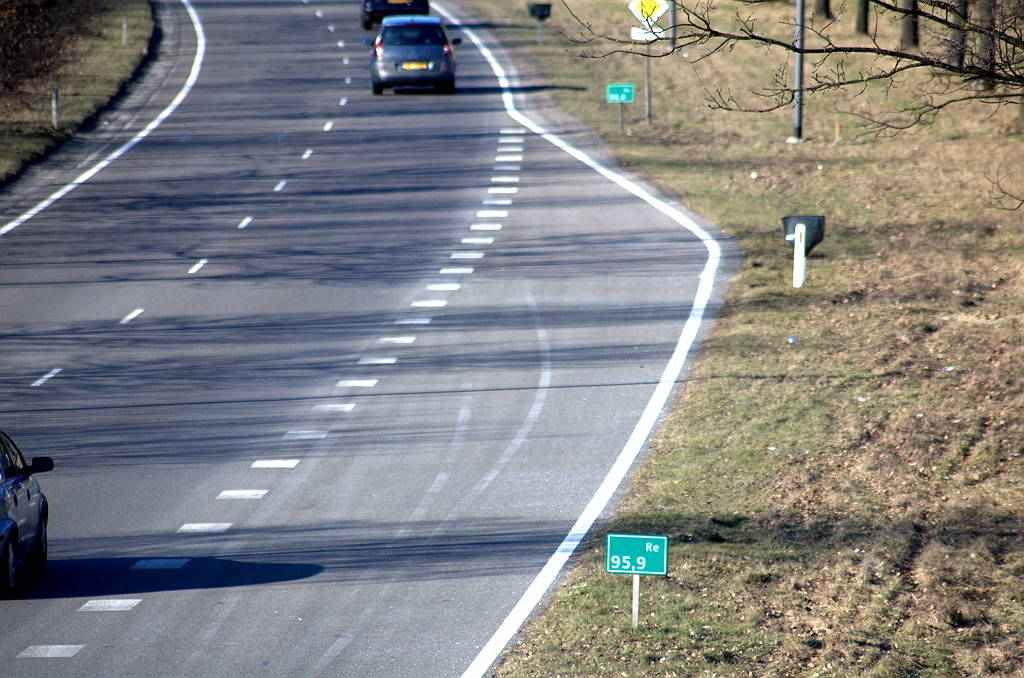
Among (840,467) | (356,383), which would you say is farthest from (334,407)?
(840,467)

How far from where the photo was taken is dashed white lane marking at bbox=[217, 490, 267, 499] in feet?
39.9

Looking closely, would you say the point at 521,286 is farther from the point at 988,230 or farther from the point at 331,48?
the point at 331,48

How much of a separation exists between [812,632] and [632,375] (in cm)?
746

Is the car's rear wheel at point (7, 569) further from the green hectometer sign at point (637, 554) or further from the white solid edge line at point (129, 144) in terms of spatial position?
the white solid edge line at point (129, 144)

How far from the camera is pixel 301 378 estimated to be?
1623cm

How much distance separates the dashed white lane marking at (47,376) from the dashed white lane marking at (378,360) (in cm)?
396

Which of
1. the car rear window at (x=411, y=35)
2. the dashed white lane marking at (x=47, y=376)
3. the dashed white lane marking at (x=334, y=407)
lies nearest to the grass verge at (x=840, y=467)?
the dashed white lane marking at (x=334, y=407)

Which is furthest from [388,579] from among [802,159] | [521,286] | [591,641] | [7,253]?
[802,159]

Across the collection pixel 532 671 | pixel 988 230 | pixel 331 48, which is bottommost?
pixel 532 671

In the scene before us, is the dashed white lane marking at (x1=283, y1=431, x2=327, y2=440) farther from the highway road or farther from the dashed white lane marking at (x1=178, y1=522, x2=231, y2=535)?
the dashed white lane marking at (x1=178, y1=522, x2=231, y2=535)

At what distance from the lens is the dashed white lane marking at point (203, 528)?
11250 mm

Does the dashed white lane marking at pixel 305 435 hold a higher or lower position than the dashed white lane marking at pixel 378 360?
lower

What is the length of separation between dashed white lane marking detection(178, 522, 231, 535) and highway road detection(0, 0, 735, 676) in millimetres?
28

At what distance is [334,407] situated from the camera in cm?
1508
